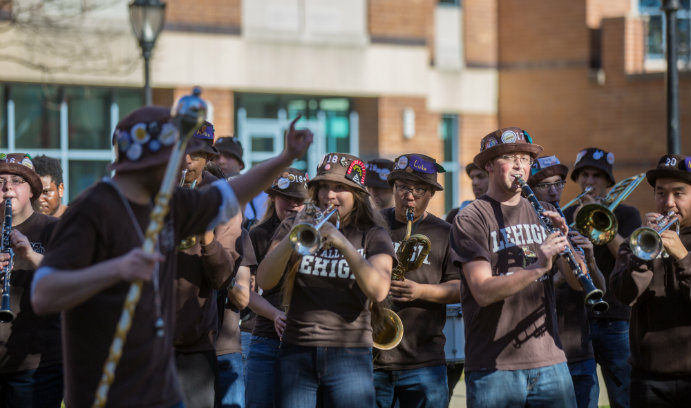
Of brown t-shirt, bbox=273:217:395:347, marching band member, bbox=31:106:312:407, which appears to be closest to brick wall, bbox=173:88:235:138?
brown t-shirt, bbox=273:217:395:347

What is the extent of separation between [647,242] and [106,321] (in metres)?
3.42

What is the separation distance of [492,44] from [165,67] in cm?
775

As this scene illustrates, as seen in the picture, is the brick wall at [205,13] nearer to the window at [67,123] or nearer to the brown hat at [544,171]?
the window at [67,123]

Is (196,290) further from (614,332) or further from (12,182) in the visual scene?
(614,332)

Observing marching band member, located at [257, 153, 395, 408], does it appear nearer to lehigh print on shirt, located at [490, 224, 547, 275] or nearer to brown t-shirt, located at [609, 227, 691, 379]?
lehigh print on shirt, located at [490, 224, 547, 275]

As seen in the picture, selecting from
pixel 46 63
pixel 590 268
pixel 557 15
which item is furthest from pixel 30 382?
pixel 557 15

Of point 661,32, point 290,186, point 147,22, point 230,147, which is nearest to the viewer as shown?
point 290,186

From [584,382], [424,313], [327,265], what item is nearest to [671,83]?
[584,382]

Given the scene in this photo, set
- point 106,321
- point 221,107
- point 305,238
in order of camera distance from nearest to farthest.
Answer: point 106,321 → point 305,238 → point 221,107

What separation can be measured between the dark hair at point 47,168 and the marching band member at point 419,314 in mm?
2597

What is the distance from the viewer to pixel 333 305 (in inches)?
250

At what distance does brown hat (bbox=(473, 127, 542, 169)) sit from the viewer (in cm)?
636

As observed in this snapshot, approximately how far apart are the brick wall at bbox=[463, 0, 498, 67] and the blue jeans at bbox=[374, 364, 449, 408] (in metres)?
16.8

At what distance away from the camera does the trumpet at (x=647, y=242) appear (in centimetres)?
639
